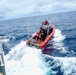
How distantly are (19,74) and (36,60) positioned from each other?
406 cm

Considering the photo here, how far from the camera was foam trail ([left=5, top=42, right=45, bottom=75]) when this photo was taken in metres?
15.2

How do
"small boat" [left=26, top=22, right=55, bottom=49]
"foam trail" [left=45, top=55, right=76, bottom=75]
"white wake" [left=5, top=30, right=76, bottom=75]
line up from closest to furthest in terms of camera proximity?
"foam trail" [left=45, top=55, right=76, bottom=75], "white wake" [left=5, top=30, right=76, bottom=75], "small boat" [left=26, top=22, right=55, bottom=49]

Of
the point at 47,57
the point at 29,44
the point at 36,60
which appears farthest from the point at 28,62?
the point at 29,44

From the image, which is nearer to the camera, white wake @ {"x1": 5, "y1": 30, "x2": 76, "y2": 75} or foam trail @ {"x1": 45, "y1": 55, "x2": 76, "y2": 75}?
foam trail @ {"x1": 45, "y1": 55, "x2": 76, "y2": 75}

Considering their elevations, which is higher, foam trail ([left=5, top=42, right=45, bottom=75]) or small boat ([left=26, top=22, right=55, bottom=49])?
small boat ([left=26, top=22, right=55, bottom=49])

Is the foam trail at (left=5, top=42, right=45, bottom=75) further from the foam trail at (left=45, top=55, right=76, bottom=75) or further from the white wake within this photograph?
the foam trail at (left=45, top=55, right=76, bottom=75)

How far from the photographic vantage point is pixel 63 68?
15.3 metres

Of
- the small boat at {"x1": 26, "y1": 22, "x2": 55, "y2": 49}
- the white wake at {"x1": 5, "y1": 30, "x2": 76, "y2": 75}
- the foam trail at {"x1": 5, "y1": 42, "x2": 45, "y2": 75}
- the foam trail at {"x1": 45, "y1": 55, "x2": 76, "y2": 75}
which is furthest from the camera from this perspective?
the small boat at {"x1": 26, "y1": 22, "x2": 55, "y2": 49}

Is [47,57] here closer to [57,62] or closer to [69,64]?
[57,62]

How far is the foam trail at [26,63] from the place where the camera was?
15.2 metres

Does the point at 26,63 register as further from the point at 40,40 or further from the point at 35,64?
the point at 40,40

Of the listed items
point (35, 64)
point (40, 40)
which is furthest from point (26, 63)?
point (40, 40)

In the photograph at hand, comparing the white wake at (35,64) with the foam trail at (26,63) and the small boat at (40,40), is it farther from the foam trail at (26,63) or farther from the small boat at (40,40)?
the small boat at (40,40)

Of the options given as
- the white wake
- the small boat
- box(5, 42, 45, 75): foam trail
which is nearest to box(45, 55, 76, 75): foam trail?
the white wake
